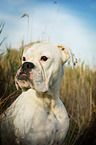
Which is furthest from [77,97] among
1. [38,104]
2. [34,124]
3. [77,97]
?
[34,124]

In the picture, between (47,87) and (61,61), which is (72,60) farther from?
(47,87)

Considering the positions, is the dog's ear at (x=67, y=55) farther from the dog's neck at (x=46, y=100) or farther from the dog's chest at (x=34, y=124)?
the dog's chest at (x=34, y=124)

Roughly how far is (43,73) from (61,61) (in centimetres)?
35

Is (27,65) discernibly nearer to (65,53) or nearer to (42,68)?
(42,68)

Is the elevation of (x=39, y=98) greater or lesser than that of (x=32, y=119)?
greater

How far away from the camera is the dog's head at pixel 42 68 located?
6.33 feet

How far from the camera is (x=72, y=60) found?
224 centimetres

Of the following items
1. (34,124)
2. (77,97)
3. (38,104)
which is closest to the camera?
(34,124)

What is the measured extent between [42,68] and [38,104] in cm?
49

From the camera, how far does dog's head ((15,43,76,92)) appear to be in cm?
193

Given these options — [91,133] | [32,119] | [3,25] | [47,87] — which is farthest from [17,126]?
[91,133]

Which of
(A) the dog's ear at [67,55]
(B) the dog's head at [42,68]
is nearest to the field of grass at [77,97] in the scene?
(B) the dog's head at [42,68]

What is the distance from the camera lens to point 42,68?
6.74 feet

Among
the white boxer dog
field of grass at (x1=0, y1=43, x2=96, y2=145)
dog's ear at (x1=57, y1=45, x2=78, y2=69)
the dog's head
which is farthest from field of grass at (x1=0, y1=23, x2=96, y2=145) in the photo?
dog's ear at (x1=57, y1=45, x2=78, y2=69)
